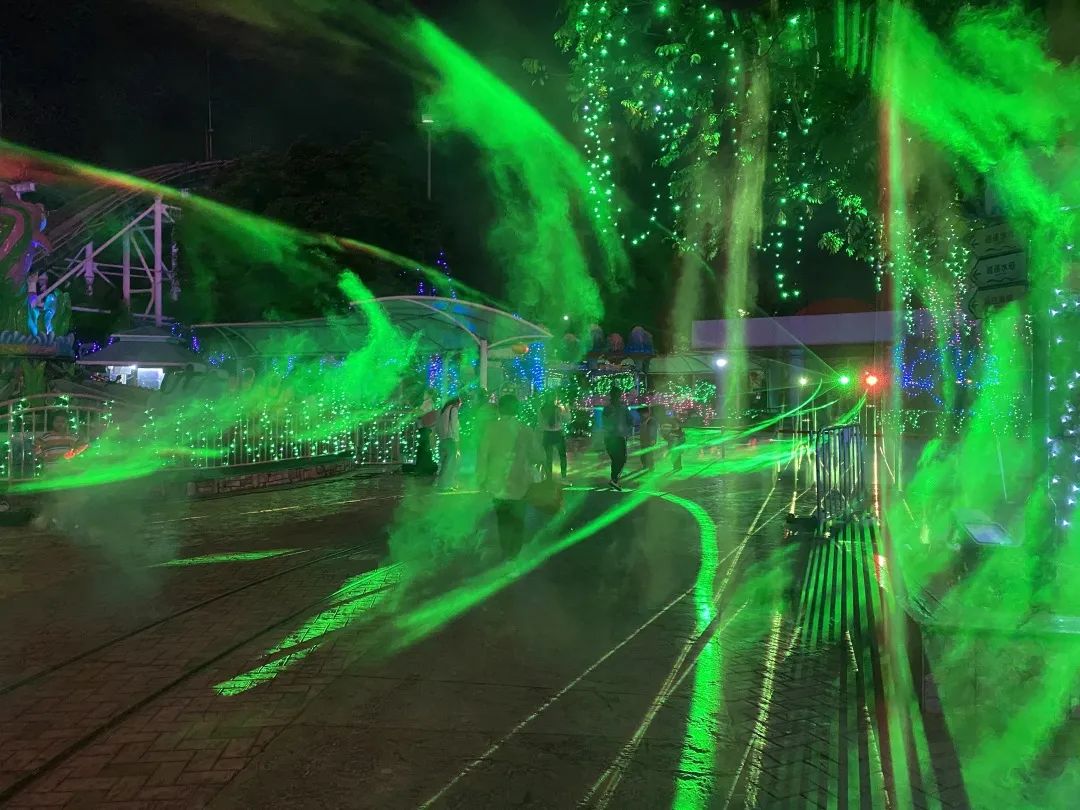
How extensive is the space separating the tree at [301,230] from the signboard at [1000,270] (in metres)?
21.1

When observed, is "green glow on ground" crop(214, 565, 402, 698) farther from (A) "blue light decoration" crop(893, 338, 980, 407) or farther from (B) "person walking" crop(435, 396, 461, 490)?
(A) "blue light decoration" crop(893, 338, 980, 407)

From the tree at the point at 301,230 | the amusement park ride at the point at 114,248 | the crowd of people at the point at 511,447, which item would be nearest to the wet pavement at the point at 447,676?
the crowd of people at the point at 511,447

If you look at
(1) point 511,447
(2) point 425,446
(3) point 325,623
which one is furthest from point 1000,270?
(2) point 425,446

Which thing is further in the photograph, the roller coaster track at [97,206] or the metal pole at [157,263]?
the roller coaster track at [97,206]

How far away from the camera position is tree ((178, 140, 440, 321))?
2716cm

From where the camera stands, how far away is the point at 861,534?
32.0 feet

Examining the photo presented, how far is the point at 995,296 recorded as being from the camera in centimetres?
618

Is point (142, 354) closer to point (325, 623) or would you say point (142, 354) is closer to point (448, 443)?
point (448, 443)

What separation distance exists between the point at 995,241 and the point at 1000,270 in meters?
0.25

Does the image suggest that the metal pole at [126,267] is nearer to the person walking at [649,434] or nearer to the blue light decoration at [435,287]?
the blue light decoration at [435,287]

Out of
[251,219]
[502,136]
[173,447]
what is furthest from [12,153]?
[173,447]

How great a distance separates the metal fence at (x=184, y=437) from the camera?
431 inches

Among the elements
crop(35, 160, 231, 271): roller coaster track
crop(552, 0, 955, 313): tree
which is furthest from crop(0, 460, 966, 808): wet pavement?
crop(35, 160, 231, 271): roller coaster track

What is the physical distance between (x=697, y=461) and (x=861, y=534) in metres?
9.52
